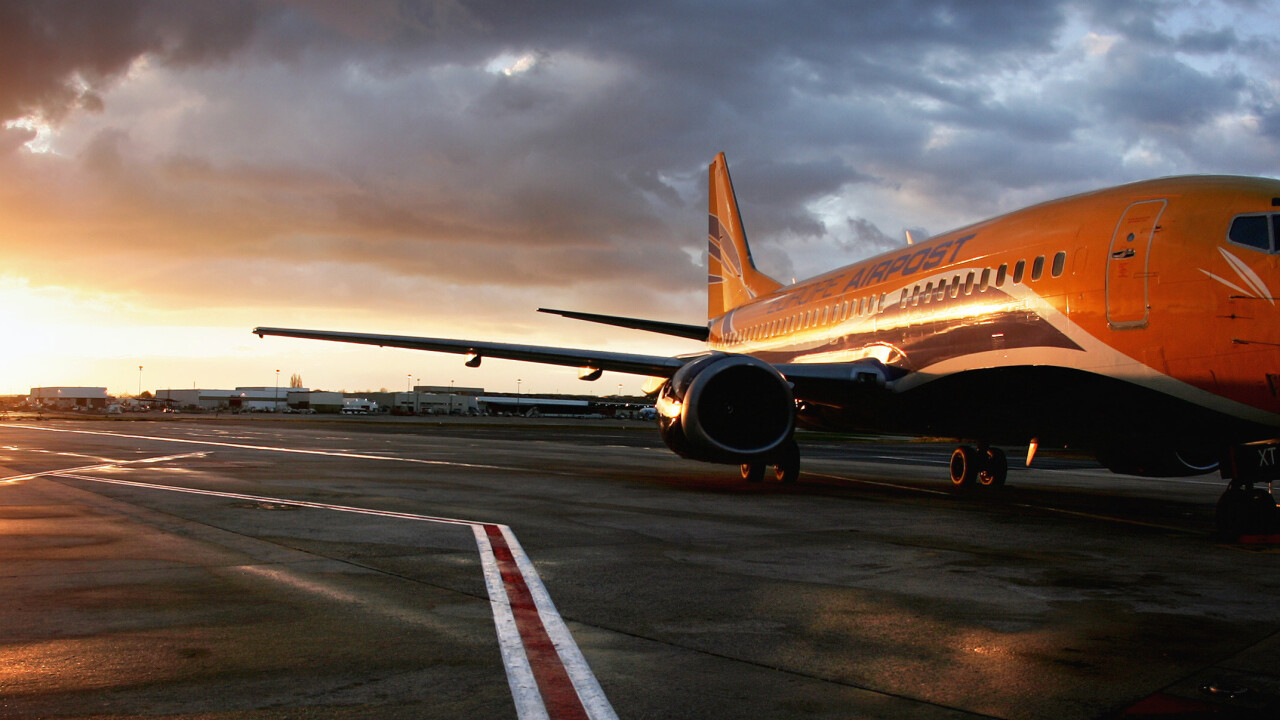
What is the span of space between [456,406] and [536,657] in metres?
145

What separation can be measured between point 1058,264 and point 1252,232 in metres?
2.16

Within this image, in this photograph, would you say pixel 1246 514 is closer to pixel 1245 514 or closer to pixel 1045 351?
pixel 1245 514

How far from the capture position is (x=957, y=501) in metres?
12.9

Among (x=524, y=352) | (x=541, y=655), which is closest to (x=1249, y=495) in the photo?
(x=541, y=655)

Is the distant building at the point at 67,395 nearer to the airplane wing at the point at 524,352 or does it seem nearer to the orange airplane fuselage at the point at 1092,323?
Result: the airplane wing at the point at 524,352

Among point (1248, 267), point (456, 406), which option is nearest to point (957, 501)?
point (1248, 267)

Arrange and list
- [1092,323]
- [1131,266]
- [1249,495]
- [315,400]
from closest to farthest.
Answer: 1. [1249,495]
2. [1131,266]
3. [1092,323]
4. [315,400]

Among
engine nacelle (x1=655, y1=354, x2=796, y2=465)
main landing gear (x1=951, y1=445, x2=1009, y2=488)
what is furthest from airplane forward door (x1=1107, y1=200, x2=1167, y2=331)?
main landing gear (x1=951, y1=445, x2=1009, y2=488)

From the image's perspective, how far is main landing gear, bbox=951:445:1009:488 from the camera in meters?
16.0

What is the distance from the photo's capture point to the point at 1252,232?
28.2ft

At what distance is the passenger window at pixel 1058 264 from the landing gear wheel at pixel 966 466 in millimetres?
5960

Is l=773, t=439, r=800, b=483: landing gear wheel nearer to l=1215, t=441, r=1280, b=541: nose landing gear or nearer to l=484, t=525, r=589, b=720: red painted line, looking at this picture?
l=1215, t=441, r=1280, b=541: nose landing gear

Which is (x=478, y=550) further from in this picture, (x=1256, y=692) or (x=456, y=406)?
(x=456, y=406)

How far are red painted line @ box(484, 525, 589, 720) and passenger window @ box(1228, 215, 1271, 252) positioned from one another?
24.1 ft
